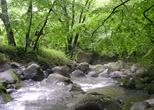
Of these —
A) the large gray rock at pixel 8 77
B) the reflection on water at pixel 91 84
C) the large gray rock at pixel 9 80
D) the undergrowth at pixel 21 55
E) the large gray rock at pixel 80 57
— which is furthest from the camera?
the large gray rock at pixel 80 57

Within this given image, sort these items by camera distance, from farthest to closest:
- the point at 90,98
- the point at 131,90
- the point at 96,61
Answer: the point at 96,61
the point at 131,90
the point at 90,98

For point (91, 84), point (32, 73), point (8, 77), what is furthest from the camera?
point (91, 84)

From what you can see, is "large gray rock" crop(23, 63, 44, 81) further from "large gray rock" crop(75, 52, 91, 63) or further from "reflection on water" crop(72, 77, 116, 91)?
"large gray rock" crop(75, 52, 91, 63)

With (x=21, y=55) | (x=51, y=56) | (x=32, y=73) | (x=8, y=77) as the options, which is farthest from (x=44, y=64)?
(x=8, y=77)

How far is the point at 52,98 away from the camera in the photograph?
5133mm

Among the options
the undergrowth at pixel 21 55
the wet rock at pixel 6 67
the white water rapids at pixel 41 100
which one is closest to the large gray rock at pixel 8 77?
the white water rapids at pixel 41 100

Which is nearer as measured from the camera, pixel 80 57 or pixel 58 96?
pixel 58 96

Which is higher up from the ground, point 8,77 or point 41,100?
point 8,77

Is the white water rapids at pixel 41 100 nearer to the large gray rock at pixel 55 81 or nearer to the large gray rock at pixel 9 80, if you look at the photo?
the large gray rock at pixel 9 80

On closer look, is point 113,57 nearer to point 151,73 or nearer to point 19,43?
point 151,73

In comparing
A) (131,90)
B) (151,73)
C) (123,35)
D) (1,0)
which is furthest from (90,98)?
(1,0)

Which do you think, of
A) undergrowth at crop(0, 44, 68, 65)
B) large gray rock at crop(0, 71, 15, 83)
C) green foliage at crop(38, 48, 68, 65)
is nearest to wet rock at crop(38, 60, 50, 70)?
undergrowth at crop(0, 44, 68, 65)

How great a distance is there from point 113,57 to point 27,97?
19970mm

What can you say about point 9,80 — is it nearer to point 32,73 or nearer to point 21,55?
point 32,73
